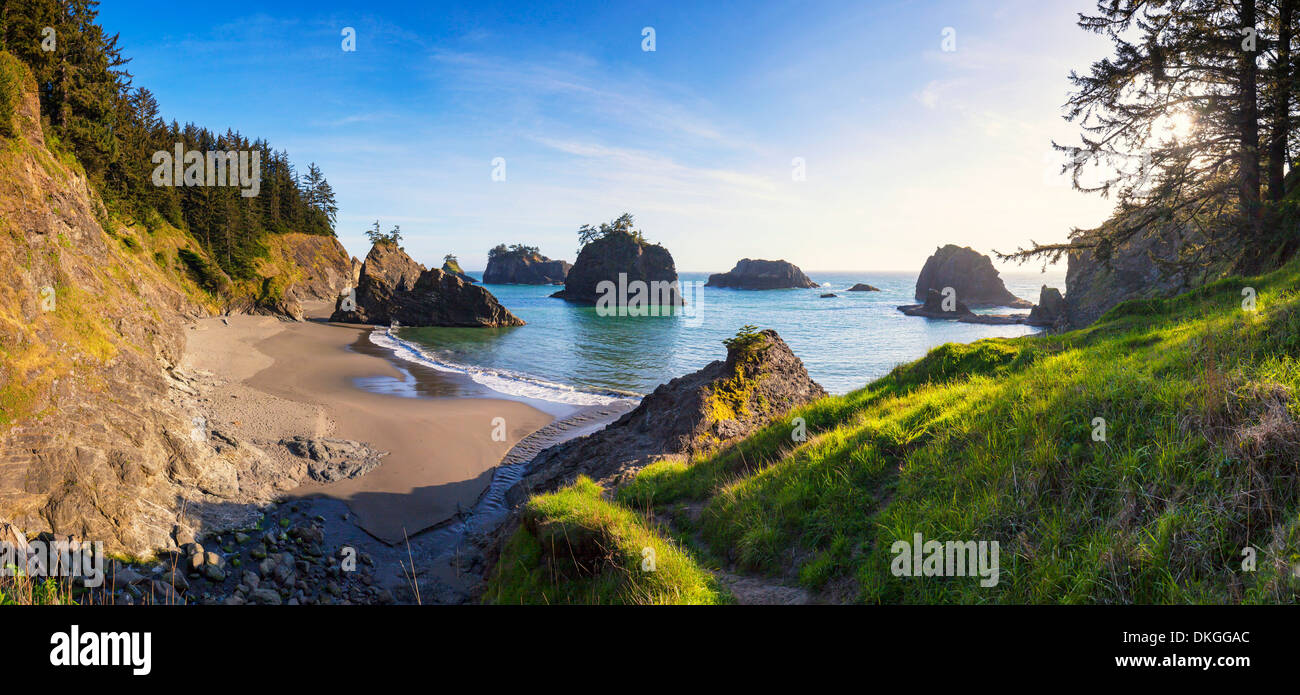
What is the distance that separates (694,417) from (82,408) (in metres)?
13.8

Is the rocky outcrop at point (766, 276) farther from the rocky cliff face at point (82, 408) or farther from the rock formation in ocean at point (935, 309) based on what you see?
the rocky cliff face at point (82, 408)

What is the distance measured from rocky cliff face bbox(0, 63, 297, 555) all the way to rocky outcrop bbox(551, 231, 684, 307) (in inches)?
3700

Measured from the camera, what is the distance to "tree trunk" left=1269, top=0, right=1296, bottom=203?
1221 cm

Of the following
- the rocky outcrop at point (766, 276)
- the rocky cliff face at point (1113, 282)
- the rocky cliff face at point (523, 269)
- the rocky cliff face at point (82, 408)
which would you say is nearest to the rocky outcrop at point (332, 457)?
the rocky cliff face at point (82, 408)

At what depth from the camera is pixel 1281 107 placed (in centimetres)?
1266

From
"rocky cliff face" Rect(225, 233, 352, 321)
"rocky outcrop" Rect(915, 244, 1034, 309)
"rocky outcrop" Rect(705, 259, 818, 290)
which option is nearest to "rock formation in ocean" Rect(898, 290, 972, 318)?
"rocky outcrop" Rect(915, 244, 1034, 309)

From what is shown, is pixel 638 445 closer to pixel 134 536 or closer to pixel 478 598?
pixel 478 598

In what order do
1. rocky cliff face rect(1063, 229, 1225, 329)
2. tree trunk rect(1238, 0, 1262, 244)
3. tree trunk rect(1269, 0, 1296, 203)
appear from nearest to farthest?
1. tree trunk rect(1269, 0, 1296, 203)
2. tree trunk rect(1238, 0, 1262, 244)
3. rocky cliff face rect(1063, 229, 1225, 329)

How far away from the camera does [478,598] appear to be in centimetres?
777

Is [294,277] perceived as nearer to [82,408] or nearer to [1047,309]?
[82,408]

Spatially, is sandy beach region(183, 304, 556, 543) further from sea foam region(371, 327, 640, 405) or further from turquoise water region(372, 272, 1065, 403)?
turquoise water region(372, 272, 1065, 403)

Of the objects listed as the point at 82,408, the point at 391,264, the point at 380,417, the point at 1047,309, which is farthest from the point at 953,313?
the point at 82,408

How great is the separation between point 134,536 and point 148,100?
279ft
